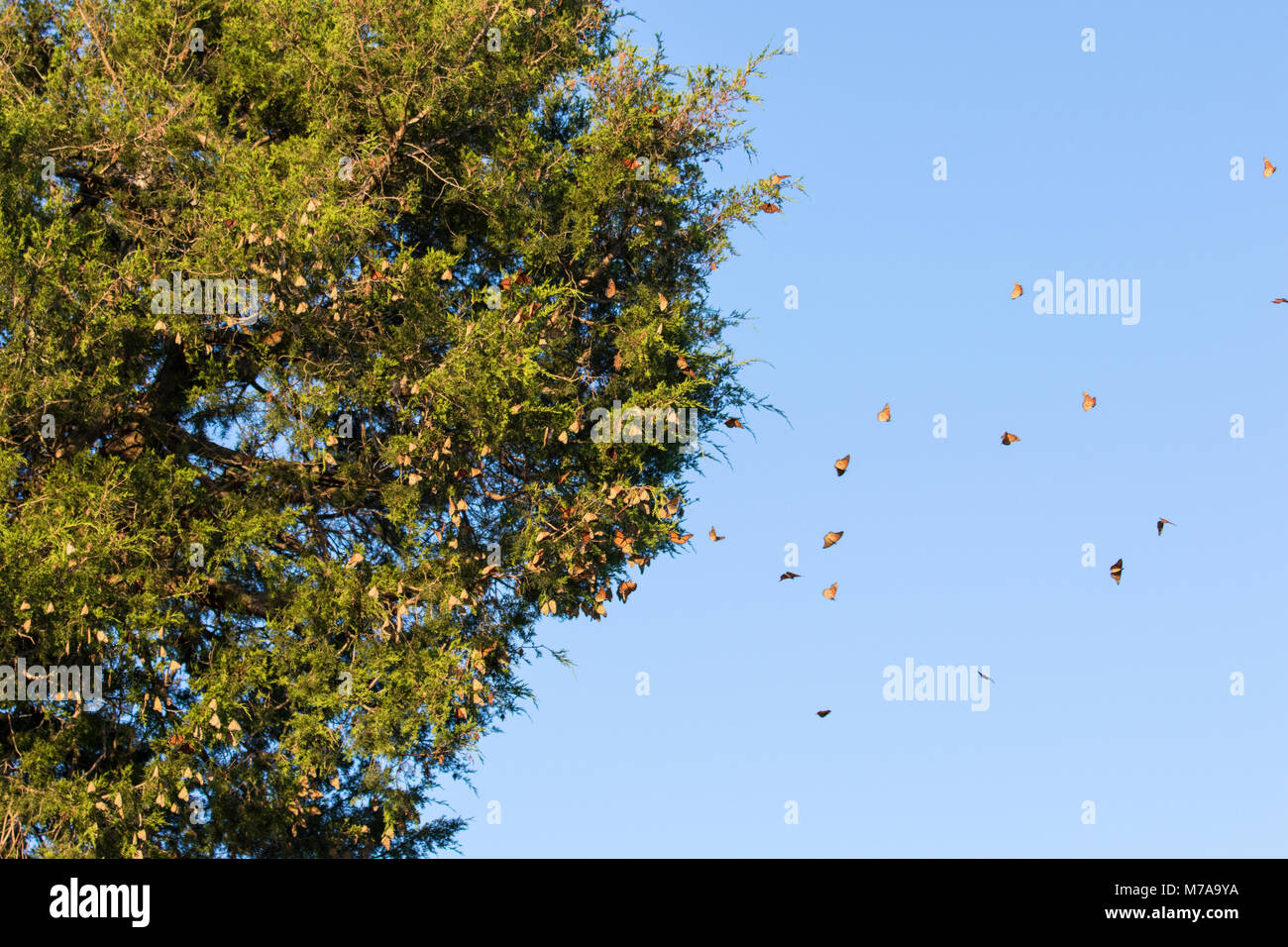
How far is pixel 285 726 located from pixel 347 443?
3216 mm

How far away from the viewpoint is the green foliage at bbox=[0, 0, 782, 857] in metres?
12.4

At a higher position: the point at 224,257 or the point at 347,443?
the point at 224,257

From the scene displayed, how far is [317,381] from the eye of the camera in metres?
13.2

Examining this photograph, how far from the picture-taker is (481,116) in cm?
1374

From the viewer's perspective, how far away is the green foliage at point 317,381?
12383mm

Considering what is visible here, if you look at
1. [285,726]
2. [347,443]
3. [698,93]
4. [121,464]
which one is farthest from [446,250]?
[285,726]

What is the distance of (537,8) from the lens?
14398 millimetres
